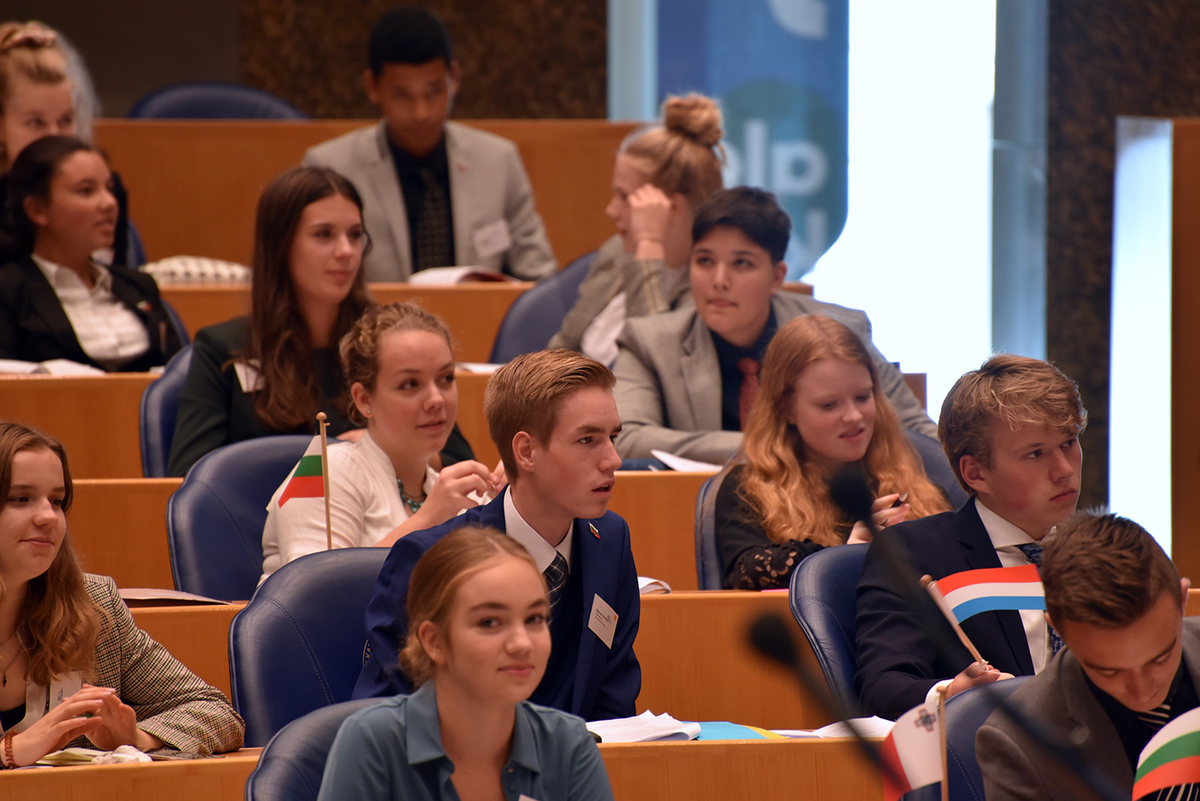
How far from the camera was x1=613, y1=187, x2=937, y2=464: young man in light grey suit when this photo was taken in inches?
122

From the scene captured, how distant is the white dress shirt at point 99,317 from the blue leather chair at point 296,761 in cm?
224

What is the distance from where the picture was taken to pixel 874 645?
1998 mm

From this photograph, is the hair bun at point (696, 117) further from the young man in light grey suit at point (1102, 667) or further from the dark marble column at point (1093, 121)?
the young man in light grey suit at point (1102, 667)

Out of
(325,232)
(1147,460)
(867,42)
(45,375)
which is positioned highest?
(867,42)

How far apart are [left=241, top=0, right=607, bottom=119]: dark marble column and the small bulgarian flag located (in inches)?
191

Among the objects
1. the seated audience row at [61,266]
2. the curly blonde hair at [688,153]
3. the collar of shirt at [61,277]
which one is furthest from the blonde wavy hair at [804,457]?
the collar of shirt at [61,277]

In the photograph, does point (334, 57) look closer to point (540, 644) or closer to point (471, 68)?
point (471, 68)

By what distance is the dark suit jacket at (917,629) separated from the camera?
1.92 meters

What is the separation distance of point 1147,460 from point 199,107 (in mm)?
3669

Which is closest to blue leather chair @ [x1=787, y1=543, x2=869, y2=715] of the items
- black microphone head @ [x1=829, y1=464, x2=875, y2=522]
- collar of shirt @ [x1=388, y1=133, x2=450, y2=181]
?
black microphone head @ [x1=829, y1=464, x2=875, y2=522]

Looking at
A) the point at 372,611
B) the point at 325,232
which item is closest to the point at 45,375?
the point at 325,232

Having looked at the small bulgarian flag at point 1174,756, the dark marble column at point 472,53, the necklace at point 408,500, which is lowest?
the small bulgarian flag at point 1174,756

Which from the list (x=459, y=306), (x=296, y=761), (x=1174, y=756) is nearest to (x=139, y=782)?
(x=296, y=761)

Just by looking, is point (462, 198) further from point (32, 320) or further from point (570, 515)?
point (570, 515)
